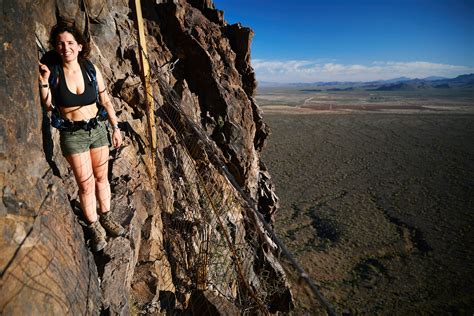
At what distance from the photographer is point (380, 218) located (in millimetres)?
18812

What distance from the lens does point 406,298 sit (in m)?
11.8

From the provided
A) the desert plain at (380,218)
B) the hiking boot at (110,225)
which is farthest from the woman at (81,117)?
the desert plain at (380,218)

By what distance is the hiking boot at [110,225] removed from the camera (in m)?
3.05

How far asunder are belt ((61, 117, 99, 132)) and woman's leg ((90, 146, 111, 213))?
270 millimetres

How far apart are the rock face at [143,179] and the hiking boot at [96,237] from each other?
0.10 m

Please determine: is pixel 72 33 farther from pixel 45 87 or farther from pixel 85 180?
pixel 85 180

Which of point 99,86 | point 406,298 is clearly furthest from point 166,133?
point 406,298

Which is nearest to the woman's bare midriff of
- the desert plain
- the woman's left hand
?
the woman's left hand

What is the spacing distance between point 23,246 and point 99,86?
1.53 meters

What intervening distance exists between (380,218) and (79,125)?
2011 cm

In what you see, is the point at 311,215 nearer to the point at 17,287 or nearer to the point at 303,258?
the point at 303,258

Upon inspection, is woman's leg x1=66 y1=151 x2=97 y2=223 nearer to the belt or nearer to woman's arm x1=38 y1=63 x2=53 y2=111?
the belt

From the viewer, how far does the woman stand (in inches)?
94.7

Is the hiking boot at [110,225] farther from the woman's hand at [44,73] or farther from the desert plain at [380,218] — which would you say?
the desert plain at [380,218]
